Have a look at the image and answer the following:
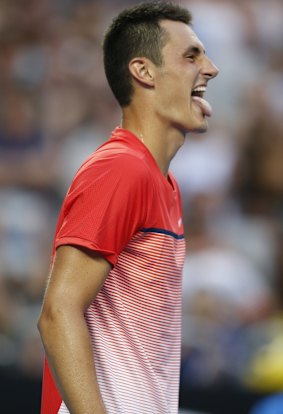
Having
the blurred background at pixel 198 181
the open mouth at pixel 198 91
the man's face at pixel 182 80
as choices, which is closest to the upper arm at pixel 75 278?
the man's face at pixel 182 80

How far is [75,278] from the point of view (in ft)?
8.45

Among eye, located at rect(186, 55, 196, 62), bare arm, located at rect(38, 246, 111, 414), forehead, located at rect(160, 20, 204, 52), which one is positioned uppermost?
forehead, located at rect(160, 20, 204, 52)

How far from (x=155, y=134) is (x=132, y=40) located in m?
0.31

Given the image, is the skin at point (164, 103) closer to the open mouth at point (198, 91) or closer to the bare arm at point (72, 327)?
the open mouth at point (198, 91)

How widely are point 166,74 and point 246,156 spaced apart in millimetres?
3949

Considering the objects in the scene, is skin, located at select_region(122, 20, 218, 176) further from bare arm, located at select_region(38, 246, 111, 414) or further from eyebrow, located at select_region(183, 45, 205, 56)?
bare arm, located at select_region(38, 246, 111, 414)

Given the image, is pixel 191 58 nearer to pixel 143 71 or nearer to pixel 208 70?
pixel 208 70

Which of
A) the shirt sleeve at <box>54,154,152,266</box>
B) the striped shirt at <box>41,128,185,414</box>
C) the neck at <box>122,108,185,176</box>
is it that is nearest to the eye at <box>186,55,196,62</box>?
the neck at <box>122,108,185,176</box>

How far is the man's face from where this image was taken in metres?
3.01

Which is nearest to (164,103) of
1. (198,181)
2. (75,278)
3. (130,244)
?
(130,244)

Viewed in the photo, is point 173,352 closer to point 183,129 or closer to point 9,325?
point 183,129

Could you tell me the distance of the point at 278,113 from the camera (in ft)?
22.8

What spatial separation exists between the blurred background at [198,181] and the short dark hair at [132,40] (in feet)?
7.47

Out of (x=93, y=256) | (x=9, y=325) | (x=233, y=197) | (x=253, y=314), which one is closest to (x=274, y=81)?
(x=233, y=197)
